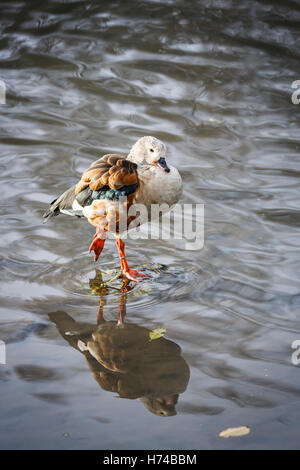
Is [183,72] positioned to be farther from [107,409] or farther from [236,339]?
[107,409]

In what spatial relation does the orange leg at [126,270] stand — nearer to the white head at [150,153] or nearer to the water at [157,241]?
the water at [157,241]

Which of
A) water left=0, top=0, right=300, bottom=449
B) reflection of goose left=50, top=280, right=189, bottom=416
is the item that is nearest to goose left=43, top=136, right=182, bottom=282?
water left=0, top=0, right=300, bottom=449

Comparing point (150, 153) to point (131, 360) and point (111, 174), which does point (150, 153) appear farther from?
point (131, 360)

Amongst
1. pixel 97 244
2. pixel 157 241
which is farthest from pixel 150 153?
pixel 157 241

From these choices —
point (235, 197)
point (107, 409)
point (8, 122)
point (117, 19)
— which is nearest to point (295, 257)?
point (235, 197)

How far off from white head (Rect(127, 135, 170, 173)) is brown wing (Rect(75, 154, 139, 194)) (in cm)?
8

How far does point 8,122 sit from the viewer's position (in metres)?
8.27

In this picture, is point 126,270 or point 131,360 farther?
point 126,270

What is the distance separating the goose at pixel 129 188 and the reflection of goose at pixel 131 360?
0.73 m

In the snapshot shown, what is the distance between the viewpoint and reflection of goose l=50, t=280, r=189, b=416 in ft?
12.3

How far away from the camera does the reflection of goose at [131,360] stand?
3752 millimetres

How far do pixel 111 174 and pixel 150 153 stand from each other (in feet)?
1.21

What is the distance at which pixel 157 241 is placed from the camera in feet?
19.0

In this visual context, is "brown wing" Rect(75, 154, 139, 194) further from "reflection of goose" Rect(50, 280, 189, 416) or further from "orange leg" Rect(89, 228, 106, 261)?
"reflection of goose" Rect(50, 280, 189, 416)
